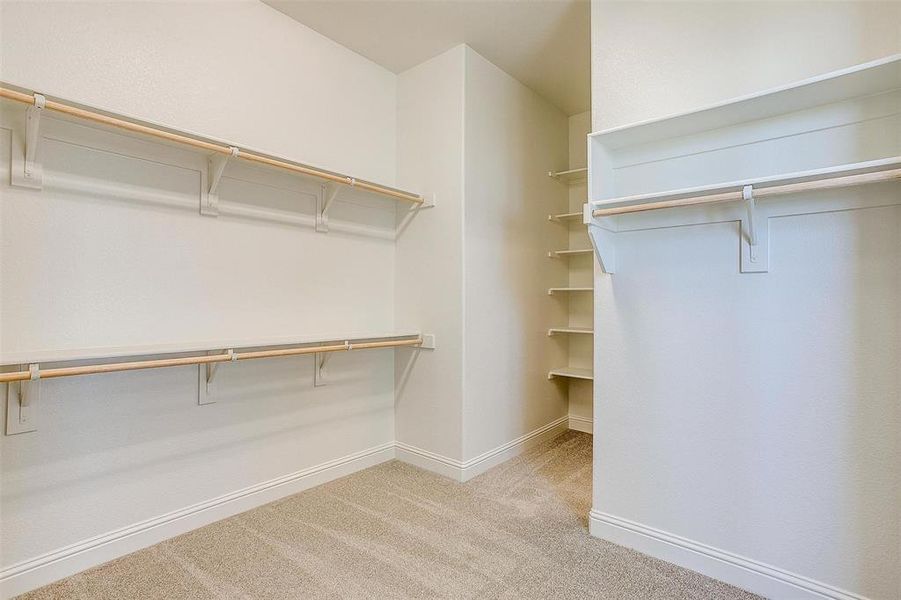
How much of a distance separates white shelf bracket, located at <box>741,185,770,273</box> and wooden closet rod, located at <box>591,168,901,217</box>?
113mm

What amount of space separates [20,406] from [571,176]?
11.5ft

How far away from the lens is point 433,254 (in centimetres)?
285

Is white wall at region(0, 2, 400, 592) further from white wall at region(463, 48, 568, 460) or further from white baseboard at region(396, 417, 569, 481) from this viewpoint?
white wall at region(463, 48, 568, 460)

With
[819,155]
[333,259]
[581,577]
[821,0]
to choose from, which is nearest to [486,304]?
[333,259]

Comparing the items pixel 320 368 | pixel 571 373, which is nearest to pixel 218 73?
pixel 320 368

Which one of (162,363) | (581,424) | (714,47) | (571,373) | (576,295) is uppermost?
(714,47)

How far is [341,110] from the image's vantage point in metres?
2.73

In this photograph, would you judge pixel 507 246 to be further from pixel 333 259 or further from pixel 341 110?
pixel 341 110

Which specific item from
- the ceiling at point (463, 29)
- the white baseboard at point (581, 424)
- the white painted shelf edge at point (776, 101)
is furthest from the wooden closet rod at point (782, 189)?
the white baseboard at point (581, 424)

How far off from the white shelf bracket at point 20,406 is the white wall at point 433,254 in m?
1.83

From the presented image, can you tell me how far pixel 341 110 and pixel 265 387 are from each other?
170cm

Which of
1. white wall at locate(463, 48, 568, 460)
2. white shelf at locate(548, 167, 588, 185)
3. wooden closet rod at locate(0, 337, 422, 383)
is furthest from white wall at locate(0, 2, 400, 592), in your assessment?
white shelf at locate(548, 167, 588, 185)

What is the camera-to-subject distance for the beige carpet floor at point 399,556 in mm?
1668

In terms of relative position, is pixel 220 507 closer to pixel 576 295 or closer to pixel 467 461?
pixel 467 461
